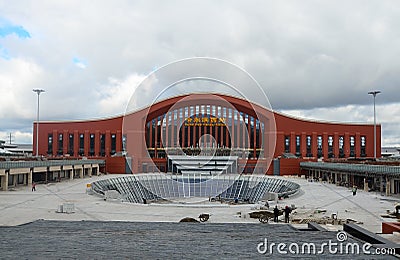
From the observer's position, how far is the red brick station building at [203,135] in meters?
68.9

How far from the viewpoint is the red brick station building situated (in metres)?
68.9

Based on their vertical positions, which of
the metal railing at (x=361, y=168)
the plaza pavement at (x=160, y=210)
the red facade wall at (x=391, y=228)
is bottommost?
the plaza pavement at (x=160, y=210)

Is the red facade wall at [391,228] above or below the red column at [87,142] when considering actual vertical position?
below

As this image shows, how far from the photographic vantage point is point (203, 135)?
71.0 meters

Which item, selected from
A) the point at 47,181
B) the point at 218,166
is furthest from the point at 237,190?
the point at 47,181

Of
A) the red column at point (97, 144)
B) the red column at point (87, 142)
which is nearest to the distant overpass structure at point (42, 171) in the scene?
the red column at point (97, 144)

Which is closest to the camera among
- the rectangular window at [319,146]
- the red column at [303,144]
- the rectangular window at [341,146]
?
the red column at [303,144]

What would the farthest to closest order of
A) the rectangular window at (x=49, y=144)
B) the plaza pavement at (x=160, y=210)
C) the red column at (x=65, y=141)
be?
1. the rectangular window at (x=49, y=144)
2. the red column at (x=65, y=141)
3. the plaza pavement at (x=160, y=210)

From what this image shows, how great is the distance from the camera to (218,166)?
67562 millimetres

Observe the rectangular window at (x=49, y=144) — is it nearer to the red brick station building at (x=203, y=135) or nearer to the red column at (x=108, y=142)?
the red brick station building at (x=203, y=135)

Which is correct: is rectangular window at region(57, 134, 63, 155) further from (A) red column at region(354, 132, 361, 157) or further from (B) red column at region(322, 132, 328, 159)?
(A) red column at region(354, 132, 361, 157)

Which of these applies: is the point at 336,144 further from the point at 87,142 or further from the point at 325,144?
the point at 87,142

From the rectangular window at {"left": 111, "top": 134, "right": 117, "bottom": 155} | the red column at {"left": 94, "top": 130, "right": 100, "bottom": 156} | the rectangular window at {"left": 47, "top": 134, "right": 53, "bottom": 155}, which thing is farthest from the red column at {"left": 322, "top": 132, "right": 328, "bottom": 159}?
the rectangular window at {"left": 47, "top": 134, "right": 53, "bottom": 155}

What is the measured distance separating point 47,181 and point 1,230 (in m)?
38.1
